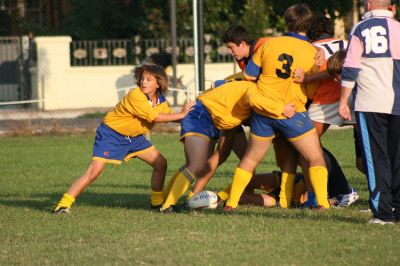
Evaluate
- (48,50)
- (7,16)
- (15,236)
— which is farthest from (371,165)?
(7,16)

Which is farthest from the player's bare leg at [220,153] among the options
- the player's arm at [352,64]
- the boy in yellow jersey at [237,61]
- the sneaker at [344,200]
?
the player's arm at [352,64]

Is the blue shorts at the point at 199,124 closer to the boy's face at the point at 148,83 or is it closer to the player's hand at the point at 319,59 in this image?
the boy's face at the point at 148,83

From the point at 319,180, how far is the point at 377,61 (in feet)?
5.02

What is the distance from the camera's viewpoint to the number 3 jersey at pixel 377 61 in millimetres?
7770

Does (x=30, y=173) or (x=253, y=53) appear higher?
(x=253, y=53)

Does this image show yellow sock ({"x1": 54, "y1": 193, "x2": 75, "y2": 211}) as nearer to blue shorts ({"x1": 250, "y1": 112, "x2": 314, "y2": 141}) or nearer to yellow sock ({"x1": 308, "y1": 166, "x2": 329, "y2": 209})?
blue shorts ({"x1": 250, "y1": 112, "x2": 314, "y2": 141})

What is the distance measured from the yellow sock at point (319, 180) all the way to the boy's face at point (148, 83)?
1.67 metres

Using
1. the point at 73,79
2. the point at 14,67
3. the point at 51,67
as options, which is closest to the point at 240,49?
the point at 51,67

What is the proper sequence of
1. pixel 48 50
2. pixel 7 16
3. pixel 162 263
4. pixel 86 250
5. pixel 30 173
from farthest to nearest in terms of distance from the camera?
pixel 7 16, pixel 48 50, pixel 30 173, pixel 86 250, pixel 162 263

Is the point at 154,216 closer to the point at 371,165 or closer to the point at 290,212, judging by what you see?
the point at 290,212

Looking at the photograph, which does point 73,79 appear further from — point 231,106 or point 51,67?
point 231,106

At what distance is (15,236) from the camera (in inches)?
321

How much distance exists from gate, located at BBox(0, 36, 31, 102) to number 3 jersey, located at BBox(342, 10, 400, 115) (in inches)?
695

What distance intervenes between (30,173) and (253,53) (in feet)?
18.6
